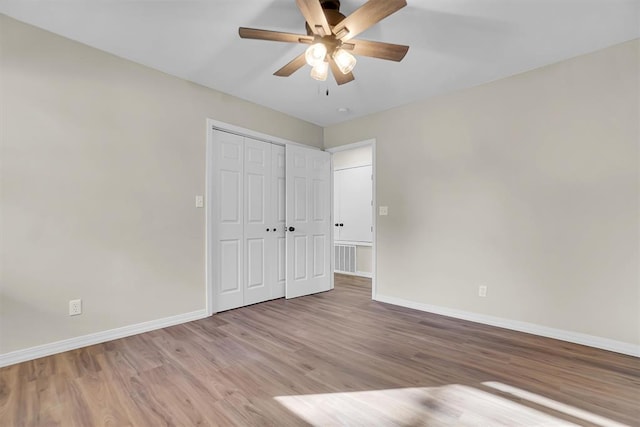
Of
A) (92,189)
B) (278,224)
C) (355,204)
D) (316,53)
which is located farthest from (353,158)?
(92,189)

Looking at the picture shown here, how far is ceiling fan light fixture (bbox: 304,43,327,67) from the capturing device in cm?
187

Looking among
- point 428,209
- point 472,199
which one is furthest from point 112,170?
point 472,199

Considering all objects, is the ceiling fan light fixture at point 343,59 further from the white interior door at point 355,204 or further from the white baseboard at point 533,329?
the white interior door at point 355,204

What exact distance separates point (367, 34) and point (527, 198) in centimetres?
209

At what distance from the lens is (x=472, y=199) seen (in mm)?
3086

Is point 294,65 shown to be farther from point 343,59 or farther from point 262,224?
point 262,224

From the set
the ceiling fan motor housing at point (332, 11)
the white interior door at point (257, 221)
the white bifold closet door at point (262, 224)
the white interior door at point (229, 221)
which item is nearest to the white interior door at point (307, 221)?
the white bifold closet door at point (262, 224)

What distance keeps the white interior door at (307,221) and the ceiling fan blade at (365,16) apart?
219cm

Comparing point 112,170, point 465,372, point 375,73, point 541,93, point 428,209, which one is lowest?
point 465,372

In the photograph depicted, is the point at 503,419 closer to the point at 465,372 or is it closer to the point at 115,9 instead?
the point at 465,372

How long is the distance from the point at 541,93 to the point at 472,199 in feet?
3.71

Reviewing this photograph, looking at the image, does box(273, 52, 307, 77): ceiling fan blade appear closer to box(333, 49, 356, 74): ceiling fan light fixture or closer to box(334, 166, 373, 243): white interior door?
box(333, 49, 356, 74): ceiling fan light fixture

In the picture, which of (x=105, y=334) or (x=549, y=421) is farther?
(x=105, y=334)

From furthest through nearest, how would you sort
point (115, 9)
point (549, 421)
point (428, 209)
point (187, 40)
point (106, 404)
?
point (428, 209) → point (187, 40) → point (115, 9) → point (106, 404) → point (549, 421)
